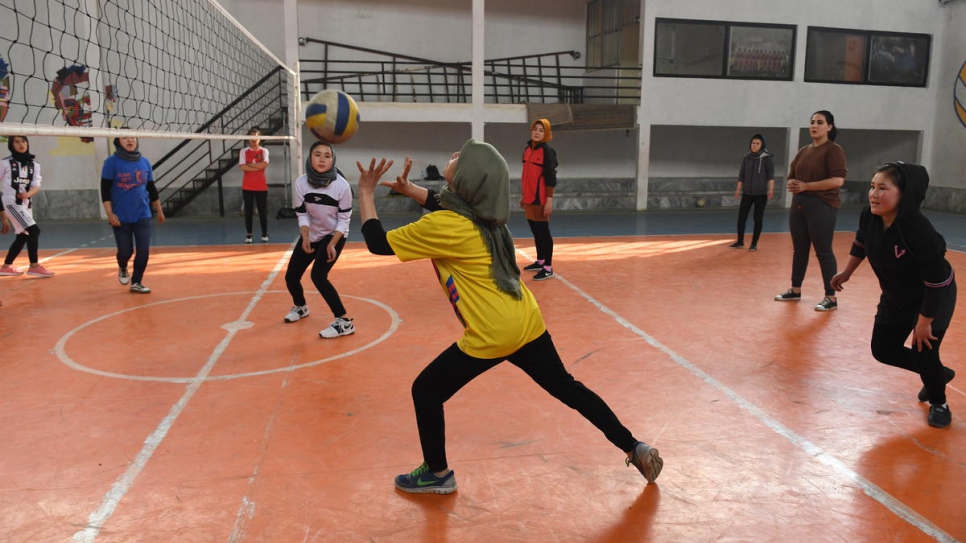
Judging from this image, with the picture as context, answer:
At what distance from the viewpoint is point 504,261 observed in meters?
2.77

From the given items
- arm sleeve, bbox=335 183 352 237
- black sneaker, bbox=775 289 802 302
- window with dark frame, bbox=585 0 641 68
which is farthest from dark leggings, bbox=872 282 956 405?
window with dark frame, bbox=585 0 641 68

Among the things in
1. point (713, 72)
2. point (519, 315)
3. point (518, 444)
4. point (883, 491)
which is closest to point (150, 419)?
point (518, 444)

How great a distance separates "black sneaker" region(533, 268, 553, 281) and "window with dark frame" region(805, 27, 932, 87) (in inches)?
483

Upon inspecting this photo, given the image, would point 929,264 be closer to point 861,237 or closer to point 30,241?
point 861,237

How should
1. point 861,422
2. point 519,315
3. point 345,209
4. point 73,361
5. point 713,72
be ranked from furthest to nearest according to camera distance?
point 713,72 < point 345,209 < point 73,361 < point 861,422 < point 519,315

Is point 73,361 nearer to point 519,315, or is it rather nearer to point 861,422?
point 519,315

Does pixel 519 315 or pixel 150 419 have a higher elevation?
pixel 519 315

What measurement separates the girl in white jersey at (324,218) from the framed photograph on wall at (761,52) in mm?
13593

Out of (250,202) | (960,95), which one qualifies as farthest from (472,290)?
(960,95)

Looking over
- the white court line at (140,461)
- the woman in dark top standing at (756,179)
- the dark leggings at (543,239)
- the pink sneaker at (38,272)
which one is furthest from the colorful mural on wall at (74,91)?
the woman in dark top standing at (756,179)

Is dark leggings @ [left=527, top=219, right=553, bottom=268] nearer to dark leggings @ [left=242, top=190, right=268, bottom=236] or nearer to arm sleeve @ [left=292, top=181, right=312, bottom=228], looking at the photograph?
arm sleeve @ [left=292, top=181, right=312, bottom=228]

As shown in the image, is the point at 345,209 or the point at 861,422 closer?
the point at 861,422

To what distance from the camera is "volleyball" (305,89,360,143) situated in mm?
4355

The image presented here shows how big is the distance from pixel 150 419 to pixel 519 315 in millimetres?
2334
